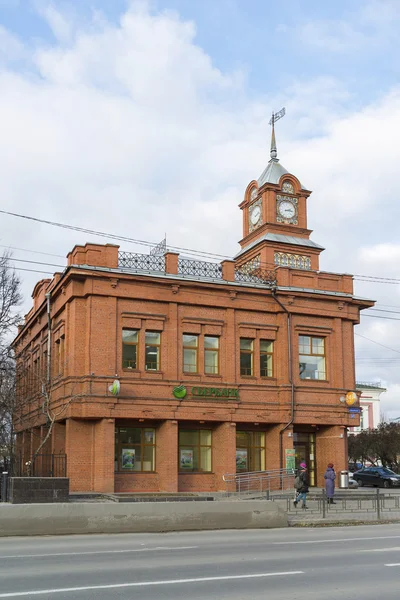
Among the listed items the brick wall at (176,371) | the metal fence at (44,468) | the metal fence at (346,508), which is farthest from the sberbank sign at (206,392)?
the metal fence at (44,468)

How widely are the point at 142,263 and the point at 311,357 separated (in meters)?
9.84

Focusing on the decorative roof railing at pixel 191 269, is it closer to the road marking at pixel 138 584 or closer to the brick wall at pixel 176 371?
the brick wall at pixel 176 371

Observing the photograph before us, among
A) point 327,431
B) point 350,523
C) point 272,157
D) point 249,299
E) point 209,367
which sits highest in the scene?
A: point 272,157

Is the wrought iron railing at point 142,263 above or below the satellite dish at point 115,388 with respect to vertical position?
above

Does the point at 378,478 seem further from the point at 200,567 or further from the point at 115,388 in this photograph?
the point at 200,567

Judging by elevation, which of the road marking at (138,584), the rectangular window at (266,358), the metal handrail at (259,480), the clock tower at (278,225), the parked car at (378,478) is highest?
the clock tower at (278,225)

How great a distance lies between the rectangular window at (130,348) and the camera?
1240 inches

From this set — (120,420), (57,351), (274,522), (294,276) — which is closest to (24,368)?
(57,351)

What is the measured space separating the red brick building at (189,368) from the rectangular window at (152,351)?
53mm

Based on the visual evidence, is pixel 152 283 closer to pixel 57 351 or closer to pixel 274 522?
pixel 57 351

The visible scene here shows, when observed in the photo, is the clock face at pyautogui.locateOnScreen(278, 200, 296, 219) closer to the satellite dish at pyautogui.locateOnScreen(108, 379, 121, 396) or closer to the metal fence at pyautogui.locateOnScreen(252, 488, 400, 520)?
the satellite dish at pyautogui.locateOnScreen(108, 379, 121, 396)

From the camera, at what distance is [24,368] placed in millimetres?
43844

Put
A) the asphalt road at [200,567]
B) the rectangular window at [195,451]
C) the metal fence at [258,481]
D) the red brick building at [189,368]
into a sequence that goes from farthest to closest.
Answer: the rectangular window at [195,451] → the metal fence at [258,481] → the red brick building at [189,368] → the asphalt road at [200,567]

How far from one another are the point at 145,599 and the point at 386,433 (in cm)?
5619
